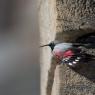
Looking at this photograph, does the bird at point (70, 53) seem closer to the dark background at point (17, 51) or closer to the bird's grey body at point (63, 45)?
the bird's grey body at point (63, 45)

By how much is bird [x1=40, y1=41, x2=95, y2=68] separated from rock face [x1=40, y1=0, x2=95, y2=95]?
14 millimetres

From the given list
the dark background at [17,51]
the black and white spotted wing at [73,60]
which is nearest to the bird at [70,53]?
the black and white spotted wing at [73,60]

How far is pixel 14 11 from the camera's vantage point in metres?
2.33

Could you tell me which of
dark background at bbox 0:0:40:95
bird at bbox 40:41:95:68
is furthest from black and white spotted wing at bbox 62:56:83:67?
dark background at bbox 0:0:40:95

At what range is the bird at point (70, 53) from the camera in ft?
2.96

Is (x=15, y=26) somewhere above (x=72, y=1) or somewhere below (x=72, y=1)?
above

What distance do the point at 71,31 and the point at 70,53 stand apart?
0.04 metres

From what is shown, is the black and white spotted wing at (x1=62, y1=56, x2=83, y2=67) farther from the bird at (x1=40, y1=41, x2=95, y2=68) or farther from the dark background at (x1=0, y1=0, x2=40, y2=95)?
the dark background at (x1=0, y1=0, x2=40, y2=95)

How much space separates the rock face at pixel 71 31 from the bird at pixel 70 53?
1 cm

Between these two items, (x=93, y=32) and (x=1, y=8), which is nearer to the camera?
(x=93, y=32)

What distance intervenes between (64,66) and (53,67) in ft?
0.09

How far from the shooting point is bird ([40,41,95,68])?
35.5 inches

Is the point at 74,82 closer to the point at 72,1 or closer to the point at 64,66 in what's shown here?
the point at 64,66

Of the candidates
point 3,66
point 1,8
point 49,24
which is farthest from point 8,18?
point 49,24
